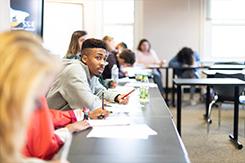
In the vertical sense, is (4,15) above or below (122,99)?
above

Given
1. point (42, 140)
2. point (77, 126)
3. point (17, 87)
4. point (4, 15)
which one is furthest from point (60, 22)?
point (17, 87)

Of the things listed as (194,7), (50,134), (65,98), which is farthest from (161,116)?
(194,7)

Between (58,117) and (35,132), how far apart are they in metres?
0.75

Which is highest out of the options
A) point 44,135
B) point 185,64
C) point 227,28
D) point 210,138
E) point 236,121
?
point 227,28

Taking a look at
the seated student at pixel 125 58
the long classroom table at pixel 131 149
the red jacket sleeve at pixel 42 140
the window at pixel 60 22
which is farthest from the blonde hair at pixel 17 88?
the seated student at pixel 125 58

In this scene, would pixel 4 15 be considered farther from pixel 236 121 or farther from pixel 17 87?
pixel 236 121

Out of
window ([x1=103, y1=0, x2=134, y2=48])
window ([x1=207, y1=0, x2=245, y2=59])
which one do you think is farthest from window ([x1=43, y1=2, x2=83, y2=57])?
window ([x1=207, y1=0, x2=245, y2=59])

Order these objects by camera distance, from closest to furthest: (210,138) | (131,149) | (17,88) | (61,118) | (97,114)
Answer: (17,88) < (131,149) < (61,118) < (97,114) < (210,138)

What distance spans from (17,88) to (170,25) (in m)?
7.80

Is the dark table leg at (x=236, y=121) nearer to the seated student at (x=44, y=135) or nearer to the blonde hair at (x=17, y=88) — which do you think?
the seated student at (x=44, y=135)

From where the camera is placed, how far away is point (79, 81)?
2.64 metres

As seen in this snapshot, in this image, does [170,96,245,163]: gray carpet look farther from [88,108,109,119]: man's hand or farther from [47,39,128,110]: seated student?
[88,108,109,119]: man's hand

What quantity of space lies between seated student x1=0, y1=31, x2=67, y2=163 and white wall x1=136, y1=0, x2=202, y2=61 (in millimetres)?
7709

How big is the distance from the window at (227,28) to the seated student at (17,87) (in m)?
7.87
